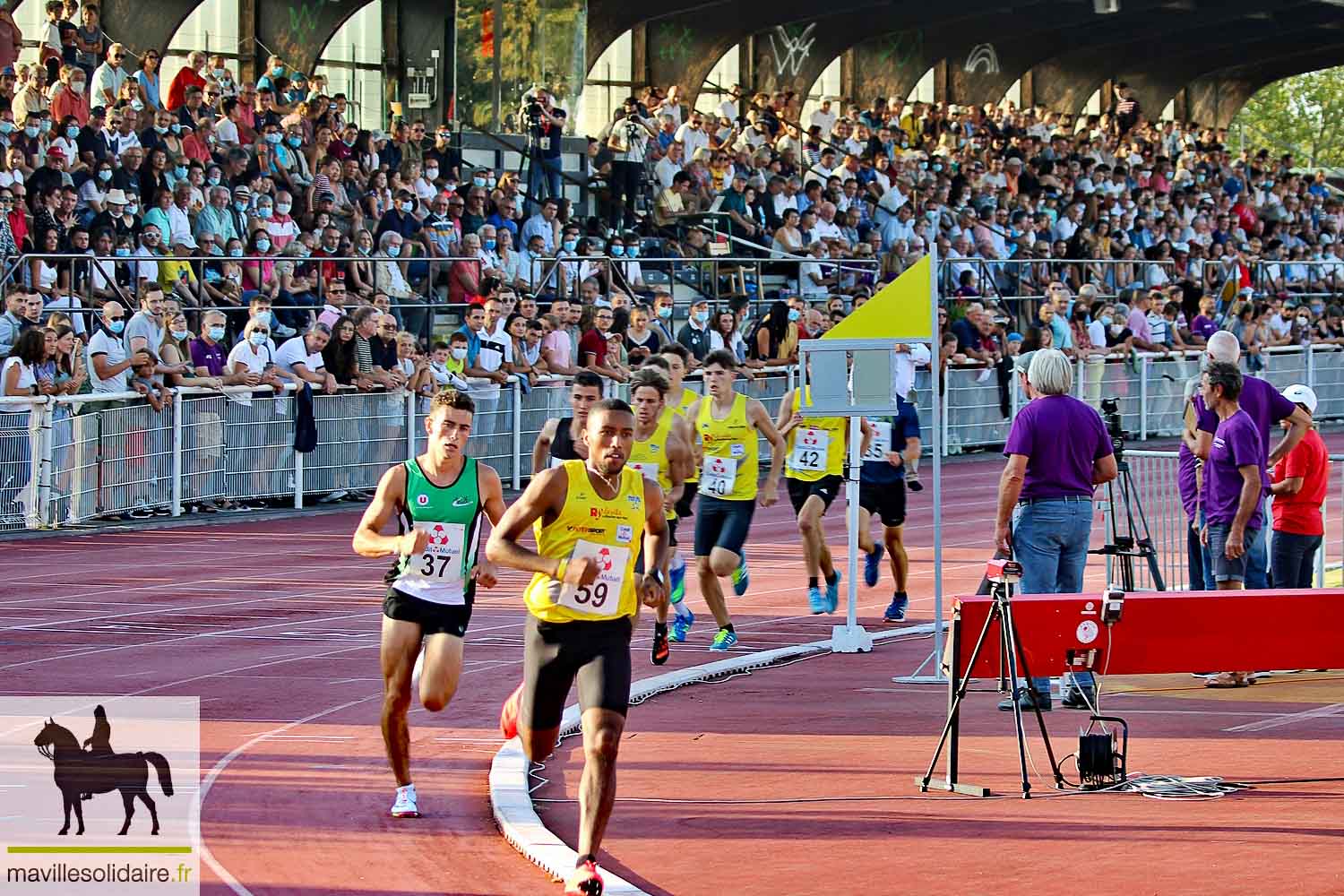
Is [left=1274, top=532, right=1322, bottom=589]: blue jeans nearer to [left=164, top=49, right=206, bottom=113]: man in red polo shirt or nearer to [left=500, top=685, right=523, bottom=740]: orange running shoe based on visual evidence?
[left=500, top=685, right=523, bottom=740]: orange running shoe

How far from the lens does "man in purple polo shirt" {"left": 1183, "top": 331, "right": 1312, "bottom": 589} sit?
12.8 m

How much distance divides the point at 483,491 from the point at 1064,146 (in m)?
33.3

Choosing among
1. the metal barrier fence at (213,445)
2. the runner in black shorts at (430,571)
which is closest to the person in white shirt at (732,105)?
the metal barrier fence at (213,445)

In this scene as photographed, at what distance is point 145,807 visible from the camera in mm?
8945

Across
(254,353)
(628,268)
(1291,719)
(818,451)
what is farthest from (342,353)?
(1291,719)

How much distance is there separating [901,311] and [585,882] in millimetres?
6329

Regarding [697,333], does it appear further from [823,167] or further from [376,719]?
[376,719]

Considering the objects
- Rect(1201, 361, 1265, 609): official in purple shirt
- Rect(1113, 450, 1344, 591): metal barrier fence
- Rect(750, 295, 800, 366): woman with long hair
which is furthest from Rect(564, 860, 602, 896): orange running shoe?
Rect(750, 295, 800, 366): woman with long hair

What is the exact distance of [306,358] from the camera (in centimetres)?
2194

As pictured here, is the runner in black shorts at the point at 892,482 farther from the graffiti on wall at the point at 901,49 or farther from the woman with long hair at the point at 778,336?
the graffiti on wall at the point at 901,49

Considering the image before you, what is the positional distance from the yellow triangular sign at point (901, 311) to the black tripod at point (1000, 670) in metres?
3.38

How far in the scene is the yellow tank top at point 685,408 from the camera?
45.5 ft

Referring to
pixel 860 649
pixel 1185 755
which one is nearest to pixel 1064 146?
pixel 860 649

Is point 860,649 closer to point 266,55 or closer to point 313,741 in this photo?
point 313,741
